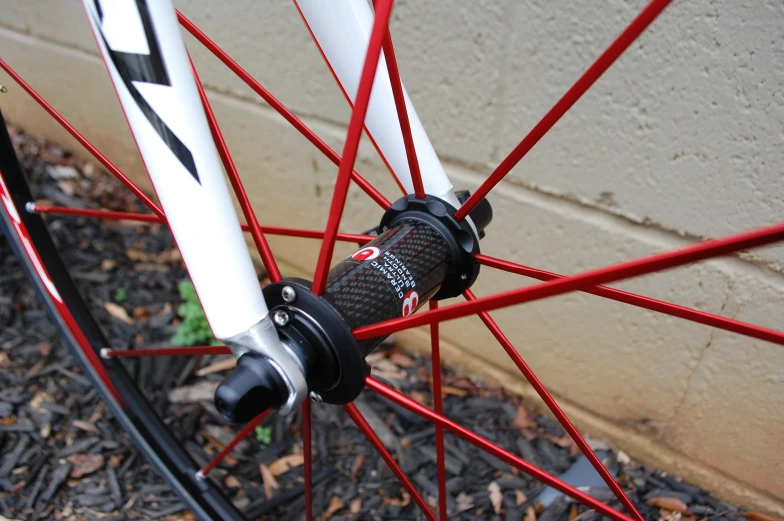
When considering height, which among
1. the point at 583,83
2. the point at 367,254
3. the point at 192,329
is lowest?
the point at 192,329

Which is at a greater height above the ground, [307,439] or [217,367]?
[307,439]

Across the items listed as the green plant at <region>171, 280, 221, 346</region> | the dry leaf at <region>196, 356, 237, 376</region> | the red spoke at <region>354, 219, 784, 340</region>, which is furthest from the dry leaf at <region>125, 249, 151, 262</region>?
the red spoke at <region>354, 219, 784, 340</region>

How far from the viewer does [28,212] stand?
3.29ft

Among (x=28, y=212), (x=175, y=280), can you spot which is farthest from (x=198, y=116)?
(x=175, y=280)

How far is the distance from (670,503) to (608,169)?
657mm

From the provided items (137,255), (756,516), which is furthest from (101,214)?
(756,516)

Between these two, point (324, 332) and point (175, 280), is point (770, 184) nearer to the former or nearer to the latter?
point (324, 332)

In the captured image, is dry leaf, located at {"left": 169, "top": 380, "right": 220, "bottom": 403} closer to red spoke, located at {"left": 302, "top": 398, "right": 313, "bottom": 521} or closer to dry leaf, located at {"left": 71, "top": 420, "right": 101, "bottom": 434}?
dry leaf, located at {"left": 71, "top": 420, "right": 101, "bottom": 434}

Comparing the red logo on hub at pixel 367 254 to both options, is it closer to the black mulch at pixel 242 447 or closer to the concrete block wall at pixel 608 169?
the concrete block wall at pixel 608 169

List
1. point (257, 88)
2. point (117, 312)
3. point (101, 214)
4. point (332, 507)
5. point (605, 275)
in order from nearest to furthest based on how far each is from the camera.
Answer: point (605, 275), point (257, 88), point (101, 214), point (332, 507), point (117, 312)

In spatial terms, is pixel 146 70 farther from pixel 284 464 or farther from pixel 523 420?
pixel 523 420

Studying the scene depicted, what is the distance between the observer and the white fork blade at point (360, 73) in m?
0.65

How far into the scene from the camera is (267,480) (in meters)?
1.17

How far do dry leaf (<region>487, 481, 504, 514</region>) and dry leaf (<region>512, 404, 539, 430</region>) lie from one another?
0.16m
